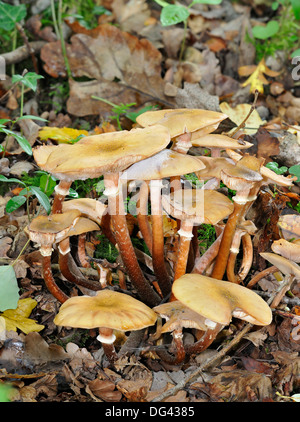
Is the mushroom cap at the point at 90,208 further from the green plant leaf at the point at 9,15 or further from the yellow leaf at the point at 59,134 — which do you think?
the green plant leaf at the point at 9,15

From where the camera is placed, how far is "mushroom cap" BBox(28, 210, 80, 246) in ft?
7.55

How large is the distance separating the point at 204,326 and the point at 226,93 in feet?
12.9

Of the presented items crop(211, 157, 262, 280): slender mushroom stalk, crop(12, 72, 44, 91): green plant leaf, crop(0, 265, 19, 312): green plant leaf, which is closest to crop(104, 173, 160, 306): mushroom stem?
crop(211, 157, 262, 280): slender mushroom stalk

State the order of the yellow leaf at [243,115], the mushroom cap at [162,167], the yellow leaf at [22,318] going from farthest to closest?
1. the yellow leaf at [243,115]
2. the yellow leaf at [22,318]
3. the mushroom cap at [162,167]

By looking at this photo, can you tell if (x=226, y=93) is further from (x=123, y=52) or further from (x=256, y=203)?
(x=256, y=203)

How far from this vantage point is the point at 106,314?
209 centimetres

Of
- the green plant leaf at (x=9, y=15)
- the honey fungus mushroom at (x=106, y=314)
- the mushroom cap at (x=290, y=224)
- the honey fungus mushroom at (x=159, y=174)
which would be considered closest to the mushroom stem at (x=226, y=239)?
the honey fungus mushroom at (x=159, y=174)

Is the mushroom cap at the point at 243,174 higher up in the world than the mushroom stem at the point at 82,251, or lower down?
higher up

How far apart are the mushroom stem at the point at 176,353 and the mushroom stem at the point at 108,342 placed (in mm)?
Answer: 288

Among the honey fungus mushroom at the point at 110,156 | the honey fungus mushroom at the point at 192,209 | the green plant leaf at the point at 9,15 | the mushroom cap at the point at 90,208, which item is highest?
the green plant leaf at the point at 9,15

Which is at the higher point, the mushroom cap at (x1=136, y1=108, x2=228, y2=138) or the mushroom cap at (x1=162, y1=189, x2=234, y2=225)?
the mushroom cap at (x1=136, y1=108, x2=228, y2=138)

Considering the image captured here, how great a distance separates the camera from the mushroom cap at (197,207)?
2268mm

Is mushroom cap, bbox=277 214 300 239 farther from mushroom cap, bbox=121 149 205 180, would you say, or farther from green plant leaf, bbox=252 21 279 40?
green plant leaf, bbox=252 21 279 40
